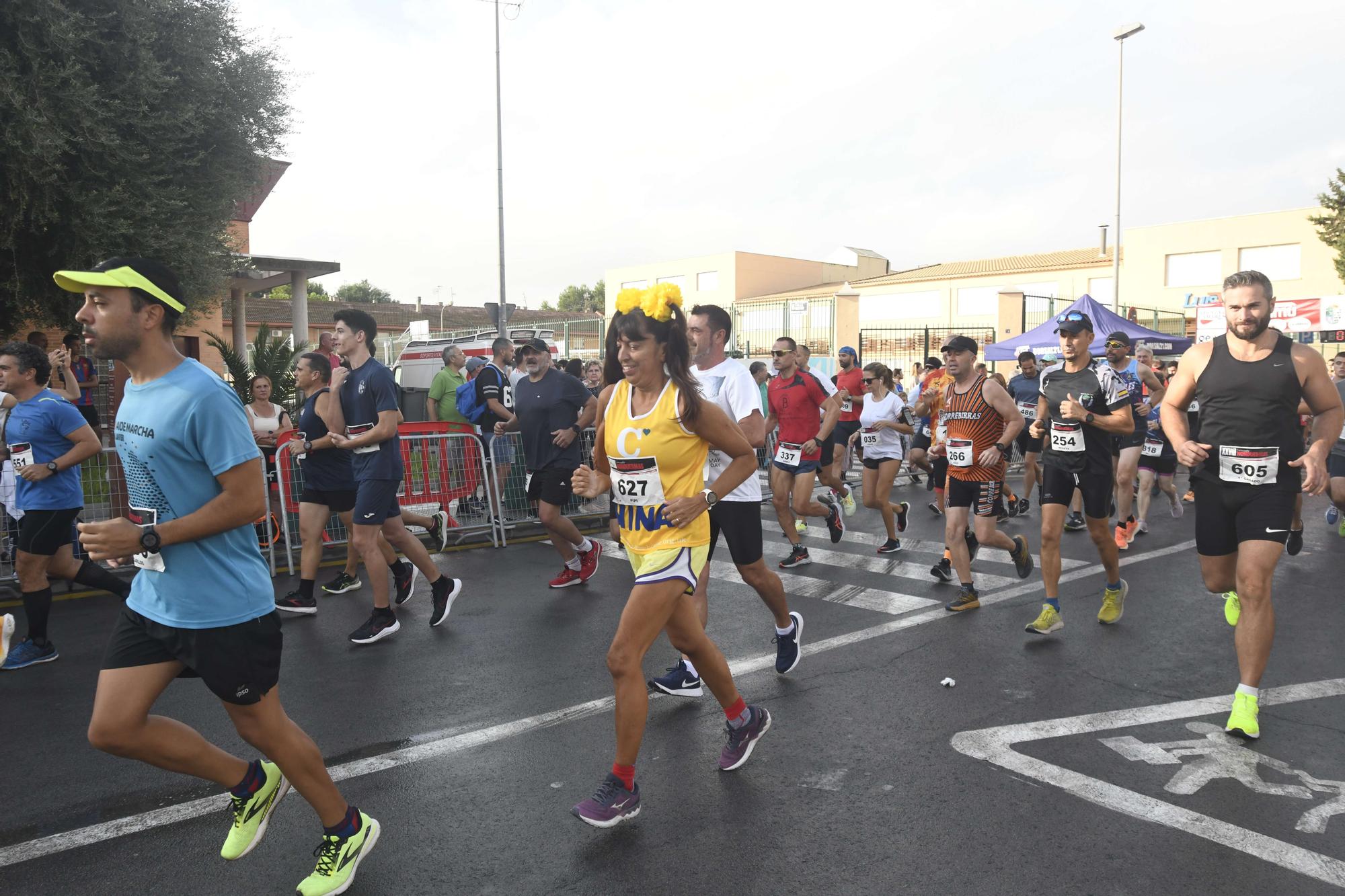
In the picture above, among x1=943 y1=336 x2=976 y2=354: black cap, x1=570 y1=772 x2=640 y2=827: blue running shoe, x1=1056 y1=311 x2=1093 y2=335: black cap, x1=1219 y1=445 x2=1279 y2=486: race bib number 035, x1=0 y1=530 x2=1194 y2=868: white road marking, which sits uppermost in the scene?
x1=1056 y1=311 x2=1093 y2=335: black cap

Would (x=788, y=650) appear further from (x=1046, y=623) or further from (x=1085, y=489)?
(x=1085, y=489)

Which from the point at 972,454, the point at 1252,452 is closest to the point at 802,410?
the point at 972,454

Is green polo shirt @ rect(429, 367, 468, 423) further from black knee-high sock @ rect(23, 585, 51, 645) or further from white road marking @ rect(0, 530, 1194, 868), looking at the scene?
white road marking @ rect(0, 530, 1194, 868)

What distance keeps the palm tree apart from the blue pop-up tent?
46.6 ft

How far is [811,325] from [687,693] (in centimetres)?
2708

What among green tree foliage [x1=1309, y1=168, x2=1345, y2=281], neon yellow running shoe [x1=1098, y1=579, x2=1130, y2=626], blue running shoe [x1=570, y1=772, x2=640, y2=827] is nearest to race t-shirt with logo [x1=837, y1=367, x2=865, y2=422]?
neon yellow running shoe [x1=1098, y1=579, x2=1130, y2=626]

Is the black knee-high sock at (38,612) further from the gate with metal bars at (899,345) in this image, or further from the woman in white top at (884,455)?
the gate with metal bars at (899,345)

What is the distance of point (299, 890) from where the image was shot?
2.98 meters

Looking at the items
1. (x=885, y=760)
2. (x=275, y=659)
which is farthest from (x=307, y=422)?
(x=885, y=760)

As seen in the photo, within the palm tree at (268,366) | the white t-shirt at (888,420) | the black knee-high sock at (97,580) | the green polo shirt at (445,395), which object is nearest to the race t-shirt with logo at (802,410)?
the white t-shirt at (888,420)

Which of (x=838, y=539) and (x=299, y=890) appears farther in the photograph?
(x=838, y=539)

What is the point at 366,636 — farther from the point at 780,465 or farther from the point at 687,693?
the point at 780,465

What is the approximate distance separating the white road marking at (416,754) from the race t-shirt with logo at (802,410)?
2330mm

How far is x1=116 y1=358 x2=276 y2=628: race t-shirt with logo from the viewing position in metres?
2.82
